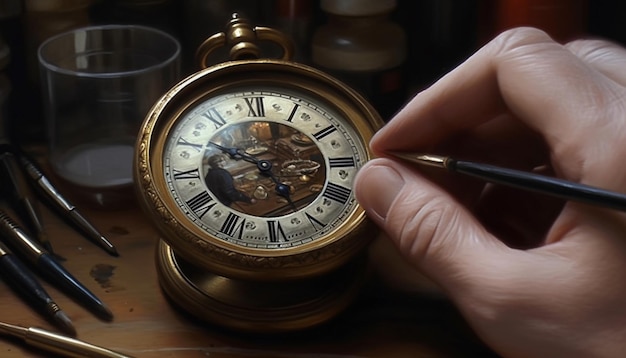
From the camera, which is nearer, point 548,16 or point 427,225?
point 427,225

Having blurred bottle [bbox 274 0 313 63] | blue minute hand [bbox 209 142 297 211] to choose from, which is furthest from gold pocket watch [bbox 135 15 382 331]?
blurred bottle [bbox 274 0 313 63]

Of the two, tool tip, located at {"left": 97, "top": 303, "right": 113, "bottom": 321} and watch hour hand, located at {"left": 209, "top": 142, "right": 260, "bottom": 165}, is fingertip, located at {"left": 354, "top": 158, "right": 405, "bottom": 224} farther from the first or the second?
tool tip, located at {"left": 97, "top": 303, "right": 113, "bottom": 321}

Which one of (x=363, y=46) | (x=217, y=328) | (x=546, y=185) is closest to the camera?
(x=546, y=185)

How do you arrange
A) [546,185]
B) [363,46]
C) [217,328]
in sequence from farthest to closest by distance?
[363,46]
[217,328]
[546,185]

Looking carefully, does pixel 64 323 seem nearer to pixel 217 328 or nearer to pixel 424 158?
pixel 217 328

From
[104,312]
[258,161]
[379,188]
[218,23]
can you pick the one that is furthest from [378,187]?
[218,23]

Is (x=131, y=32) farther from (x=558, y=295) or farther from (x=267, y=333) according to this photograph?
(x=558, y=295)

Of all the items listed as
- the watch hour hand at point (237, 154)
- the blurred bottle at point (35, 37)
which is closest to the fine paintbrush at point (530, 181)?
the watch hour hand at point (237, 154)

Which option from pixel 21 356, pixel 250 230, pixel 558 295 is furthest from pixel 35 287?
pixel 558 295
